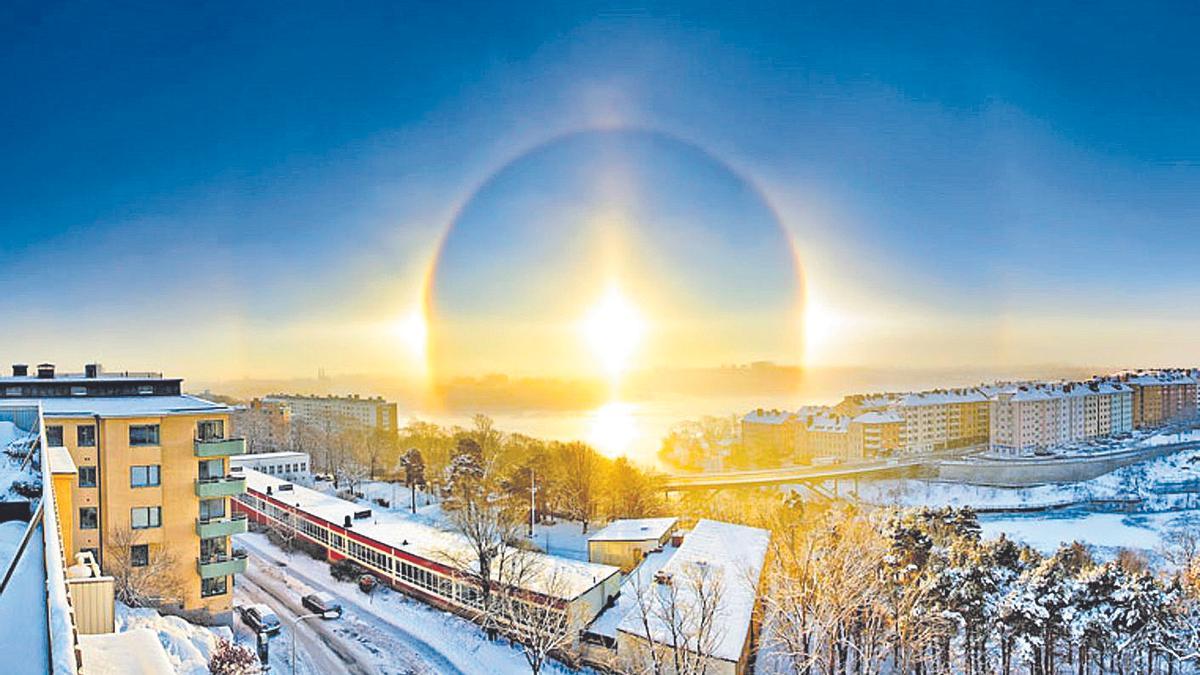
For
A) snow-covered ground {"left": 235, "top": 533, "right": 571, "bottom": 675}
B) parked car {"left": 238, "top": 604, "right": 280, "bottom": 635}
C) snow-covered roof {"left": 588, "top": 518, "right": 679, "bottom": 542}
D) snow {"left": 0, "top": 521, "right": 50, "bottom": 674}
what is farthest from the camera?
snow-covered roof {"left": 588, "top": 518, "right": 679, "bottom": 542}

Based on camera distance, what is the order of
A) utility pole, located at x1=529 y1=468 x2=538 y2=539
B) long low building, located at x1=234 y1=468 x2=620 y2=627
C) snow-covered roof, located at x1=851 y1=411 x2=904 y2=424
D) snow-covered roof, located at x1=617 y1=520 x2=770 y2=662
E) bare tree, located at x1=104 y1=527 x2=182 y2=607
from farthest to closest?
snow-covered roof, located at x1=851 y1=411 x2=904 y2=424 → utility pole, located at x1=529 y1=468 x2=538 y2=539 → long low building, located at x1=234 y1=468 x2=620 y2=627 → bare tree, located at x1=104 y1=527 x2=182 y2=607 → snow-covered roof, located at x1=617 y1=520 x2=770 y2=662

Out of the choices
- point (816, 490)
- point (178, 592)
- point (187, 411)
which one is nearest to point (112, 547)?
point (178, 592)

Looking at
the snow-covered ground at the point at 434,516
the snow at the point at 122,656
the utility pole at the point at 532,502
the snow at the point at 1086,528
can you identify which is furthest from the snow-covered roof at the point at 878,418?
the snow at the point at 122,656

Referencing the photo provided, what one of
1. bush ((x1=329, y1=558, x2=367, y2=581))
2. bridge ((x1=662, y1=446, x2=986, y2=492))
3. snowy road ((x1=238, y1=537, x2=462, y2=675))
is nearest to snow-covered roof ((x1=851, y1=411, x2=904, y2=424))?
bridge ((x1=662, y1=446, x2=986, y2=492))

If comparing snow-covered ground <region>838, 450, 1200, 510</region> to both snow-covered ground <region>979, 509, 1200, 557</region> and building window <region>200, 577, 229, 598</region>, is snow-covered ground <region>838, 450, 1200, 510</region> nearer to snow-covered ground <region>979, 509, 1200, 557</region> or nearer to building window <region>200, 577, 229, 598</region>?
snow-covered ground <region>979, 509, 1200, 557</region>

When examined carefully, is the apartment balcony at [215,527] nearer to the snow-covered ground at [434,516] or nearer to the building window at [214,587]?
the building window at [214,587]

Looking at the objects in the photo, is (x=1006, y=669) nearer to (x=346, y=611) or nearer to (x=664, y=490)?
(x=346, y=611)
